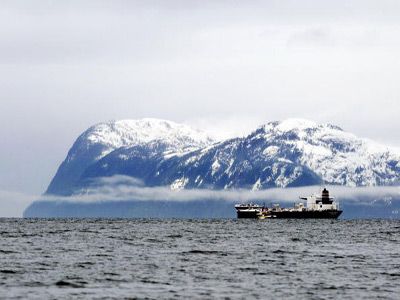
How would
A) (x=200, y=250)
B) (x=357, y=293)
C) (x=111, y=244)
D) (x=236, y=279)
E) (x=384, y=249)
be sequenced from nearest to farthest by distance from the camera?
(x=357, y=293)
(x=236, y=279)
(x=200, y=250)
(x=384, y=249)
(x=111, y=244)

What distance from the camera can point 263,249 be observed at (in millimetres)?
126812

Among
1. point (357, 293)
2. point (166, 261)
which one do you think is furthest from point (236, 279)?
point (166, 261)

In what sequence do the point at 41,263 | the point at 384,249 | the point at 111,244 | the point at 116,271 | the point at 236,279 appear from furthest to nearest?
1. the point at 111,244
2. the point at 384,249
3. the point at 41,263
4. the point at 116,271
5. the point at 236,279

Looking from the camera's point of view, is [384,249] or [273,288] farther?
[384,249]

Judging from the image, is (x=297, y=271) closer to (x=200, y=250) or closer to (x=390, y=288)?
(x=390, y=288)

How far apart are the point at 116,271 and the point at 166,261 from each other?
14962 mm

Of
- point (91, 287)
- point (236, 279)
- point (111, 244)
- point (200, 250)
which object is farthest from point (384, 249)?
point (91, 287)

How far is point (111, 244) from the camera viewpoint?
13912 centimetres

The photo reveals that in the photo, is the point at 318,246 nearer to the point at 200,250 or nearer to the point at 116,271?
the point at 200,250

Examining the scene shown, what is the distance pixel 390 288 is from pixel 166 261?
106 feet

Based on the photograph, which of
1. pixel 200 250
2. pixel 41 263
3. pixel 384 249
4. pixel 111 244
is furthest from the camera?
pixel 111 244

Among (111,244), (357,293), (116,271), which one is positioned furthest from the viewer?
(111,244)

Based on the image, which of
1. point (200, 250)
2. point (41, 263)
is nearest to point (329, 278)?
point (41, 263)

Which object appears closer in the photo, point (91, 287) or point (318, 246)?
point (91, 287)
